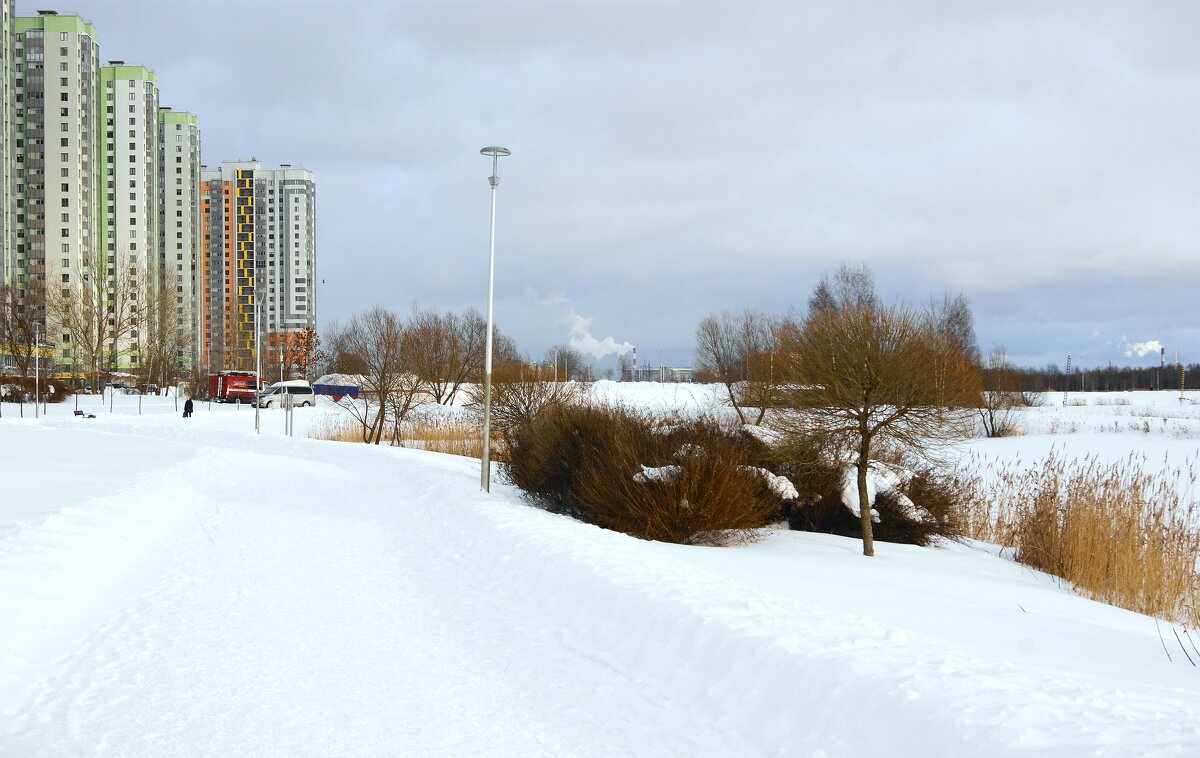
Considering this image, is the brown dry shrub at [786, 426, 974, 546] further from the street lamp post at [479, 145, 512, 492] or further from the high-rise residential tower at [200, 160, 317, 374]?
the high-rise residential tower at [200, 160, 317, 374]

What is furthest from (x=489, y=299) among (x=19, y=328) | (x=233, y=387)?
(x=19, y=328)

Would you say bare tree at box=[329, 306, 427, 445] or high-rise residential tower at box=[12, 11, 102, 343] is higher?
high-rise residential tower at box=[12, 11, 102, 343]

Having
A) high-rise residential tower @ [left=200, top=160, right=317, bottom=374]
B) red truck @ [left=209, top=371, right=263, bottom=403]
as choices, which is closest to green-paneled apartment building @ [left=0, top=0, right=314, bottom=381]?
red truck @ [left=209, top=371, right=263, bottom=403]

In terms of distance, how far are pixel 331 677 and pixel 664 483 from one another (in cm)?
882

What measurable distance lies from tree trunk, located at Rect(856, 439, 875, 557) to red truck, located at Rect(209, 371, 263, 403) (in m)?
60.3

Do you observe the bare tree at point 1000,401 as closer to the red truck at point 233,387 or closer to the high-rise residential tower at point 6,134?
the red truck at point 233,387

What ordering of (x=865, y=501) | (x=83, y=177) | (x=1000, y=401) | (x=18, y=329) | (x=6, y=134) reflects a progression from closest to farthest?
(x=865, y=501)
(x=1000, y=401)
(x=18, y=329)
(x=6, y=134)
(x=83, y=177)

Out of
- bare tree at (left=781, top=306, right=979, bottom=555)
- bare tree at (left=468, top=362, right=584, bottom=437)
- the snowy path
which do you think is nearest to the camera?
the snowy path

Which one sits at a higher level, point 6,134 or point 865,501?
point 6,134

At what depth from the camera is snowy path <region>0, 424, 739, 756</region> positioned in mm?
4898

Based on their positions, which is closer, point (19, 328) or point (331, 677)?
point (331, 677)

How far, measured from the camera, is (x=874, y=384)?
13578 millimetres

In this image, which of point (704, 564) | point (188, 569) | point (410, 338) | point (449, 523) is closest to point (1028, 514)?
point (704, 564)

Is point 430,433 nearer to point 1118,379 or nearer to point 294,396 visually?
point 294,396
